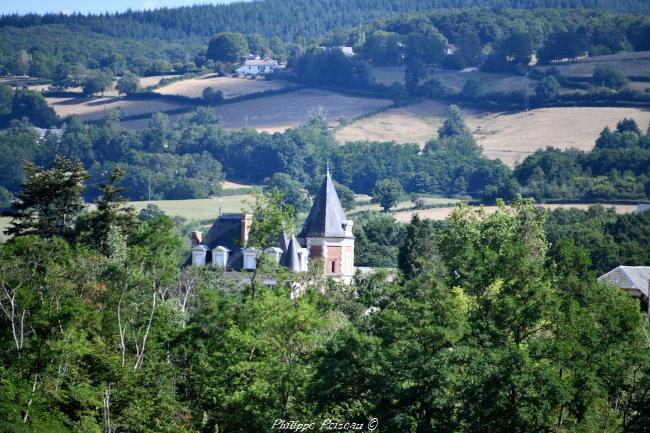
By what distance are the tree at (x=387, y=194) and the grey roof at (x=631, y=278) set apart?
73.8m

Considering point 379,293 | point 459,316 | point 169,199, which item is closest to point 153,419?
point 459,316

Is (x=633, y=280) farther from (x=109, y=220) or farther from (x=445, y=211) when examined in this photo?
(x=445, y=211)

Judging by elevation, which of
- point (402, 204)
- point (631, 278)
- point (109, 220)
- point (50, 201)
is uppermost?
point (109, 220)

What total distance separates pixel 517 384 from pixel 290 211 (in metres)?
17.7

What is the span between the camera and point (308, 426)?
49625 mm

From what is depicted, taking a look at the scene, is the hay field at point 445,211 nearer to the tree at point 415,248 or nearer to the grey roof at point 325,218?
the grey roof at point 325,218

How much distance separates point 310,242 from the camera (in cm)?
9475

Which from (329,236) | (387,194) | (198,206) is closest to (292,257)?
(329,236)

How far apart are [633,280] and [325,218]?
1980cm

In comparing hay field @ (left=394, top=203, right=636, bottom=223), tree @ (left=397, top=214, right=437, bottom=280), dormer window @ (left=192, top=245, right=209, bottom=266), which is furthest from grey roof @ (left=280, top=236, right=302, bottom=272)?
hay field @ (left=394, top=203, right=636, bottom=223)

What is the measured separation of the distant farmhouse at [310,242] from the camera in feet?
305

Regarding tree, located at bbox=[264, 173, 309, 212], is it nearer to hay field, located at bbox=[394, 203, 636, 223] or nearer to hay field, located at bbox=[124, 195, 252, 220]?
hay field, located at bbox=[124, 195, 252, 220]

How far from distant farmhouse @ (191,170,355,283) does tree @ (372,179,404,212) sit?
204 feet

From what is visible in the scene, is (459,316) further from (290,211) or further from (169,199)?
(169,199)
